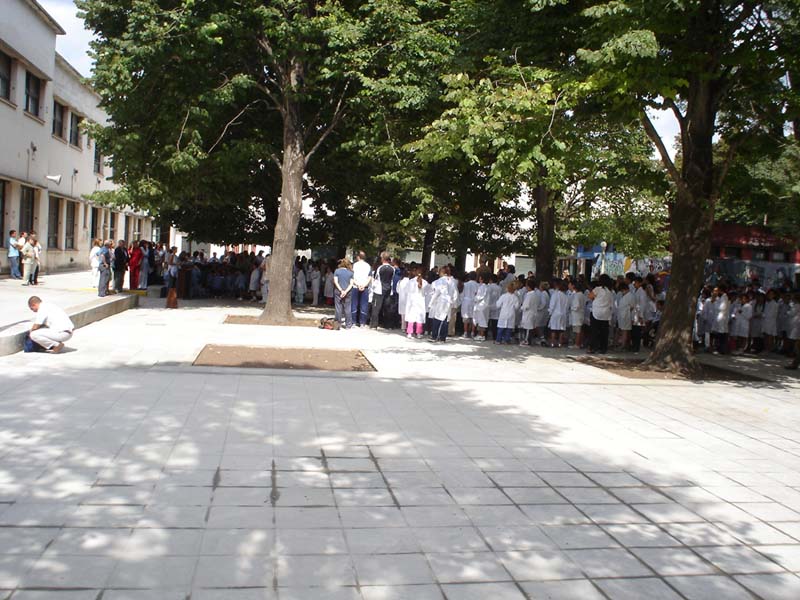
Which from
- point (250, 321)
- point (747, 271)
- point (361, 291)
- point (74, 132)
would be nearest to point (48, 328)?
point (250, 321)

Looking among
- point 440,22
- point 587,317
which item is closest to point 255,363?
point 587,317

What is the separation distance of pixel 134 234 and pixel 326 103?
32.8 metres

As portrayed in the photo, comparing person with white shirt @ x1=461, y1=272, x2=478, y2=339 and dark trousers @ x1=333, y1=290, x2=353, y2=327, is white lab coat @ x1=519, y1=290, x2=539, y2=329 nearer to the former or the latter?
person with white shirt @ x1=461, y1=272, x2=478, y2=339

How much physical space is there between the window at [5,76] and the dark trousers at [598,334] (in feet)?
71.4

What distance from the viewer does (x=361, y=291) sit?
1855 cm

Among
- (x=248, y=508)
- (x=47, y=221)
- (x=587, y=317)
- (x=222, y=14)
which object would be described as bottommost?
(x=248, y=508)

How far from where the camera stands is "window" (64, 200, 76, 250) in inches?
1319

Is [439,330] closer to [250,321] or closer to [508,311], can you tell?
[508,311]

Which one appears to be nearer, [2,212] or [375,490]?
[375,490]

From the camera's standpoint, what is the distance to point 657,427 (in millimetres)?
8562

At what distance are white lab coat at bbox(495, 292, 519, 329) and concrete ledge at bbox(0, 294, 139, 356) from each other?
360 inches

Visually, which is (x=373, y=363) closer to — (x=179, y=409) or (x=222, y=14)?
(x=179, y=409)

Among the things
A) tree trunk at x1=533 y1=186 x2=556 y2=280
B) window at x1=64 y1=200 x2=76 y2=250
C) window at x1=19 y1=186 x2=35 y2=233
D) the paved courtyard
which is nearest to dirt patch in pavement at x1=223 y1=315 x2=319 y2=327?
tree trunk at x1=533 y1=186 x2=556 y2=280

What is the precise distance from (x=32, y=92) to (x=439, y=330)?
2116 cm
